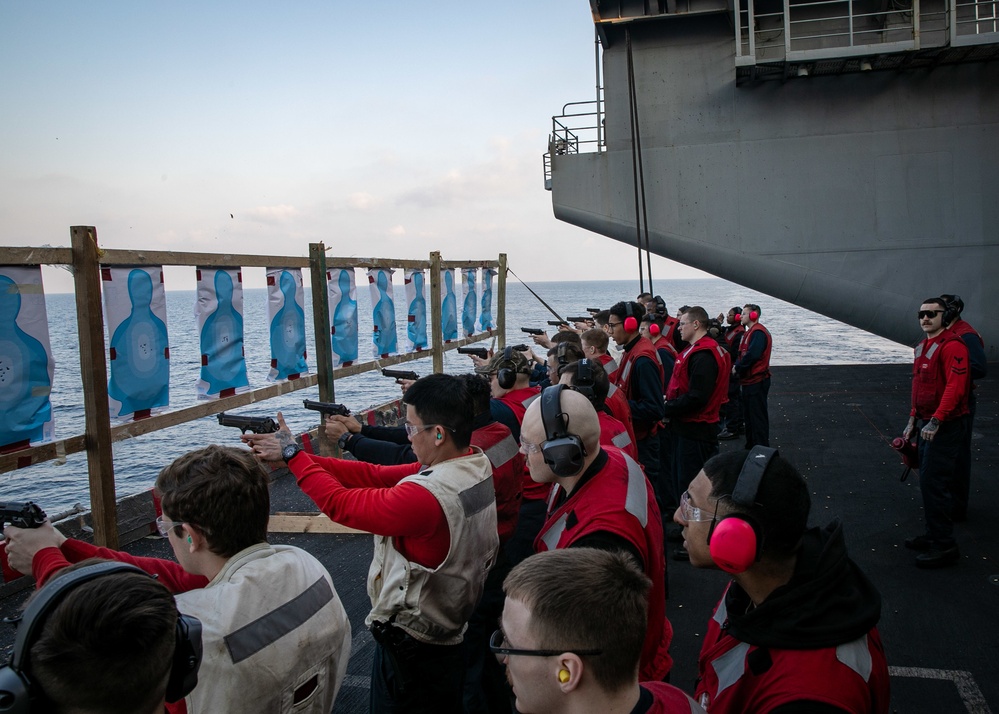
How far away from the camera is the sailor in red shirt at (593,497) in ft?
7.80

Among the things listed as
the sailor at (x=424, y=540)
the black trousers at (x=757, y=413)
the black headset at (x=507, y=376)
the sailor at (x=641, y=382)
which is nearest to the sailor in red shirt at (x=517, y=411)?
the black headset at (x=507, y=376)

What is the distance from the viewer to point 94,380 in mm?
4816

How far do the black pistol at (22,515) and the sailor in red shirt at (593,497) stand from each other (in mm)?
1655

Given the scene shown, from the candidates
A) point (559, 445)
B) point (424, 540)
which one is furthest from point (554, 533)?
point (424, 540)

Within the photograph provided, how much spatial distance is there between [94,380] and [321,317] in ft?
9.10

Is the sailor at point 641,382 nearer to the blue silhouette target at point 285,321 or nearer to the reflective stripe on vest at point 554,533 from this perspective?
the reflective stripe on vest at point 554,533

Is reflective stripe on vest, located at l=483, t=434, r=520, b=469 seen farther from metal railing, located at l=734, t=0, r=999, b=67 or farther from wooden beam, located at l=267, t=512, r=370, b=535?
metal railing, located at l=734, t=0, r=999, b=67

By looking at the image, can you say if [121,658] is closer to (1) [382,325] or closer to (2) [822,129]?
(1) [382,325]

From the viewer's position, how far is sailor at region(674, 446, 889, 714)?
5.25ft

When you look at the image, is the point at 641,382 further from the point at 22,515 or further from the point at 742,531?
the point at 22,515

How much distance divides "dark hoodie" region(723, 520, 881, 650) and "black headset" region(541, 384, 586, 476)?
93cm

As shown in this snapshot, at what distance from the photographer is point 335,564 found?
564 centimetres

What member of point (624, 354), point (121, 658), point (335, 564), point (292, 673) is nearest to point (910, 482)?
point (624, 354)

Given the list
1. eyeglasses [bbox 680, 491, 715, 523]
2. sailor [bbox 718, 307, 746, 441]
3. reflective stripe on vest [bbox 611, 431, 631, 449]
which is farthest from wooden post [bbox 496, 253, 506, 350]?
eyeglasses [bbox 680, 491, 715, 523]
